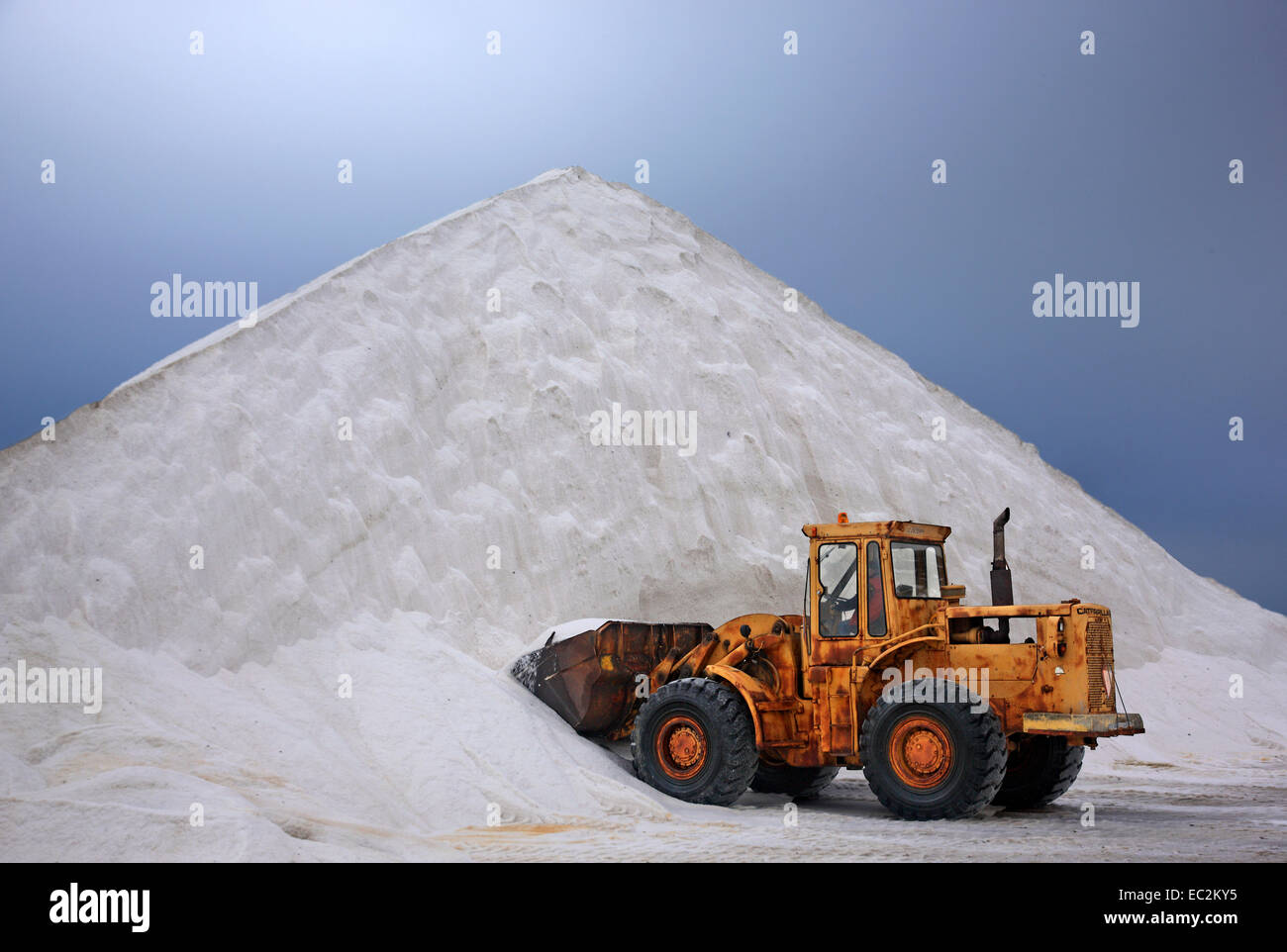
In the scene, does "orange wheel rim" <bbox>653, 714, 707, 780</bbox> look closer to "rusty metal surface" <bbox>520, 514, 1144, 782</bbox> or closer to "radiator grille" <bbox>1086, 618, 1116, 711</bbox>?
"rusty metal surface" <bbox>520, 514, 1144, 782</bbox>

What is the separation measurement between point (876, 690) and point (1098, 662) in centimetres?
228

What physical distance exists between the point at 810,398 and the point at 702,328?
8.42 ft

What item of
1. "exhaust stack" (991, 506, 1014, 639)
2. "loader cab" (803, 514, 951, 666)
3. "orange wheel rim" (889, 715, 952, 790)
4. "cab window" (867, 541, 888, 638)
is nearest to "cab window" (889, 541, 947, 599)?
"loader cab" (803, 514, 951, 666)

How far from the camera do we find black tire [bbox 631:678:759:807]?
13.1 meters

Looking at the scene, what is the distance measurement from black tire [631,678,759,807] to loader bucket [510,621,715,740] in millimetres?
815

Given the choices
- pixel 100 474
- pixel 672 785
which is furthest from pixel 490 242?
pixel 672 785

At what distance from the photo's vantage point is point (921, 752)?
1210 centimetres

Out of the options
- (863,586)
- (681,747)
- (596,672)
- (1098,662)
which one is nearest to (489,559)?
(596,672)

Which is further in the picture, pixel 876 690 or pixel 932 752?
pixel 876 690

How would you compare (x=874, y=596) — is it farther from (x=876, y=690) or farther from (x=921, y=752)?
(x=921, y=752)

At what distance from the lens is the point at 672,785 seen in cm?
1338

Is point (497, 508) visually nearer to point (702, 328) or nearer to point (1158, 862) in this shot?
point (702, 328)

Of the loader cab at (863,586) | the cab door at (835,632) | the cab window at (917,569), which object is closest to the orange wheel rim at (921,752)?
the cab door at (835,632)

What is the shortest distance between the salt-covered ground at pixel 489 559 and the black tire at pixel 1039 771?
406 mm
